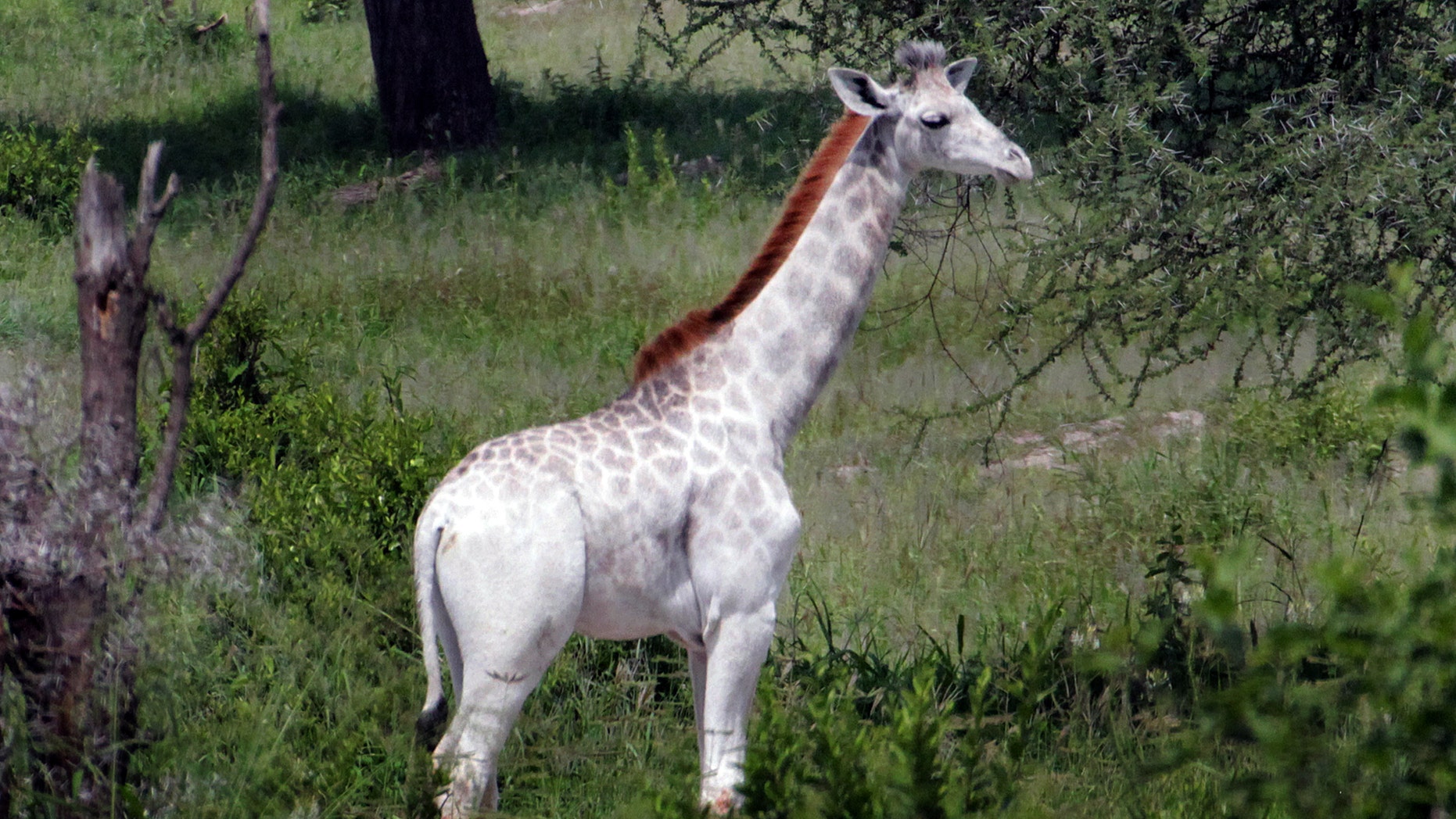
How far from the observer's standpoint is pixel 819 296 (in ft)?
14.0

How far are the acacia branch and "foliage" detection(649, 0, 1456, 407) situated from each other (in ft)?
9.76

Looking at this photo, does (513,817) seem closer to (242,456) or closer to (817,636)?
(817,636)

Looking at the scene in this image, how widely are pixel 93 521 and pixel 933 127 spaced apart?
98.3 inches

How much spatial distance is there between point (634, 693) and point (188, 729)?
1520mm

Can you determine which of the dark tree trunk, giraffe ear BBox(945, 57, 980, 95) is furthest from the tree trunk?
the dark tree trunk

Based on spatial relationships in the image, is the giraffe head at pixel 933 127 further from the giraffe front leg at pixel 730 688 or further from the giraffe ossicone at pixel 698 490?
the giraffe front leg at pixel 730 688

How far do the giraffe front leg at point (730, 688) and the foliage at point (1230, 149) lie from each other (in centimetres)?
225

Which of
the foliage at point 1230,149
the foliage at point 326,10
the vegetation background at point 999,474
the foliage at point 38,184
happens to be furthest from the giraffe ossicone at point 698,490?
the foliage at point 326,10

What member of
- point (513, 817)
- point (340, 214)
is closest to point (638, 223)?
point (340, 214)

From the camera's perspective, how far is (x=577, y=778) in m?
4.57

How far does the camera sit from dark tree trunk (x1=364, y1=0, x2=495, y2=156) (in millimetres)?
15094

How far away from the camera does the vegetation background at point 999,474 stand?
323 centimetres

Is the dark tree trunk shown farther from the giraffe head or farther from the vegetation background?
the giraffe head

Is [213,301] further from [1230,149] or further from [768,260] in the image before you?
[1230,149]
